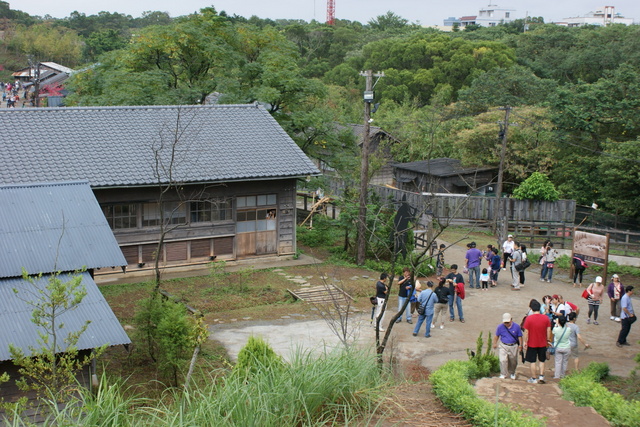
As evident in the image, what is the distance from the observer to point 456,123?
144 ft

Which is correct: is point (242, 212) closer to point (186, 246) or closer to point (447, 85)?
point (186, 246)

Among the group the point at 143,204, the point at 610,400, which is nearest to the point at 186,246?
the point at 143,204

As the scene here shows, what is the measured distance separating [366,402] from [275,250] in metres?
15.7

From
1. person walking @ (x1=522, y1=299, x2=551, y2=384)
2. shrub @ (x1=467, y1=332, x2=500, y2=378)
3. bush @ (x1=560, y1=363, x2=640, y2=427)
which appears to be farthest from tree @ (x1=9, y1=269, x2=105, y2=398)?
person walking @ (x1=522, y1=299, x2=551, y2=384)

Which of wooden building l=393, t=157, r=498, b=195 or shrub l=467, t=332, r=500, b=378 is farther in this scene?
wooden building l=393, t=157, r=498, b=195

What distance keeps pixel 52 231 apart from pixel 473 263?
1219 centimetres

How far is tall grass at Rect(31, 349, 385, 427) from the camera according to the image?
264 inches

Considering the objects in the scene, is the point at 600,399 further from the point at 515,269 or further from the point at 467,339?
the point at 515,269

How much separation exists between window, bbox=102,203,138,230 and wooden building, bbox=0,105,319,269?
0.10 feet

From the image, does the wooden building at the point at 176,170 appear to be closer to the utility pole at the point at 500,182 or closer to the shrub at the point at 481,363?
the utility pole at the point at 500,182

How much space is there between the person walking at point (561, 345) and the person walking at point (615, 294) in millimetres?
5249

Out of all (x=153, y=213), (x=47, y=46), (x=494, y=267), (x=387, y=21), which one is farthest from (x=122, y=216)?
(x=387, y=21)

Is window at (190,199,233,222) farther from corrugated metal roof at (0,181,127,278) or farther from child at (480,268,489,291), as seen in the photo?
child at (480,268,489,291)

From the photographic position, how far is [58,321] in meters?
11.4
